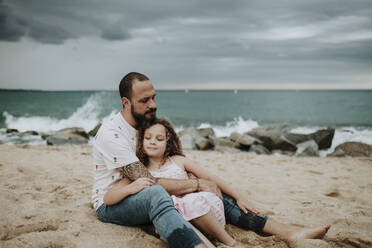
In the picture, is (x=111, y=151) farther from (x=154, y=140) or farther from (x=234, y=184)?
(x=234, y=184)

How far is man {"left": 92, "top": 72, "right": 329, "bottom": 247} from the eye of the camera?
270 cm

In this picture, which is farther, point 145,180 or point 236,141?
point 236,141

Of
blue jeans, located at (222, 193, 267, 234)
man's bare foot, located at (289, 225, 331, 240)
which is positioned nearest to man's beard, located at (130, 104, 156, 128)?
blue jeans, located at (222, 193, 267, 234)

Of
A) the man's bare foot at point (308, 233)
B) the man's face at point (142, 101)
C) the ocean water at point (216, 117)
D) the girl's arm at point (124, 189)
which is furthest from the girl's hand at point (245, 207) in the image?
the ocean water at point (216, 117)

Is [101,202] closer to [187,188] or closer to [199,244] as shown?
[187,188]

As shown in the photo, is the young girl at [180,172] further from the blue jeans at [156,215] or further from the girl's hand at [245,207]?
the blue jeans at [156,215]

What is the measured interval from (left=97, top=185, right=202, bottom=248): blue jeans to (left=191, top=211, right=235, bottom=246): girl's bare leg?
38 centimetres

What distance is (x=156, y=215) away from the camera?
269 centimetres

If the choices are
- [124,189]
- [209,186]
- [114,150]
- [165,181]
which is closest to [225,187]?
[209,186]

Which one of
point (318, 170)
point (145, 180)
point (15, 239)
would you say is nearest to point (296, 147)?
point (318, 170)

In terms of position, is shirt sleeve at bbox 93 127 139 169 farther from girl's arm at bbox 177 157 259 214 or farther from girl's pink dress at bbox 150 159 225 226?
girl's arm at bbox 177 157 259 214

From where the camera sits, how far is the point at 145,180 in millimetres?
2895

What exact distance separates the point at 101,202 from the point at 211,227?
1.33 metres

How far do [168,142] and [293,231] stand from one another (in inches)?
70.6
